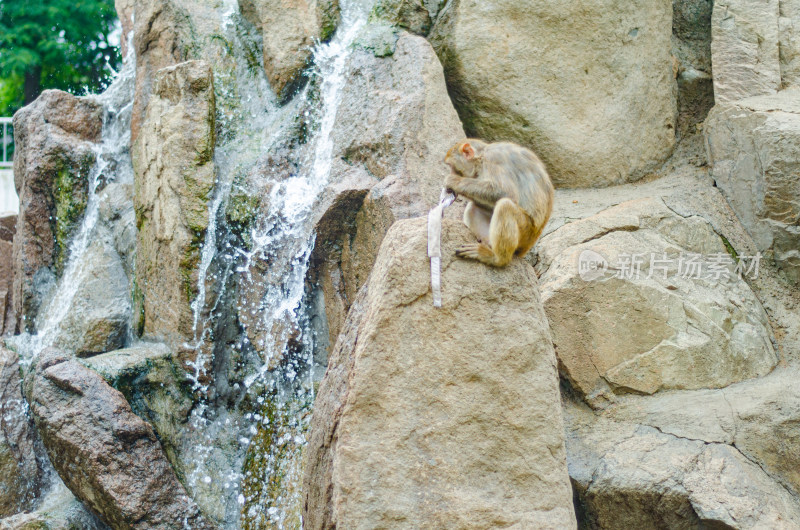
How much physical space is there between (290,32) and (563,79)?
258 cm

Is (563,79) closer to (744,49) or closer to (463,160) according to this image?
(744,49)

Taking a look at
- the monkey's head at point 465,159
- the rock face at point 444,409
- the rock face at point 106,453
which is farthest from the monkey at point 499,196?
the rock face at point 106,453

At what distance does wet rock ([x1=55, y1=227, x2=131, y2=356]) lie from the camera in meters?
6.79

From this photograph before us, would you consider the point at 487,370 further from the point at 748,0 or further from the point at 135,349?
the point at 748,0

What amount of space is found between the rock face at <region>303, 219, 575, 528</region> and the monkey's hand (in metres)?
0.26

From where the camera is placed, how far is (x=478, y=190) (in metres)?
4.12

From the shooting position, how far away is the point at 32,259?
7.51 meters

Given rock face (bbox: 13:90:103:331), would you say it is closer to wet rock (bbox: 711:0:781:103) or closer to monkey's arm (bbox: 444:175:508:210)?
monkey's arm (bbox: 444:175:508:210)

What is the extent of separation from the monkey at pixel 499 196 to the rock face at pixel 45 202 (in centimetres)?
475

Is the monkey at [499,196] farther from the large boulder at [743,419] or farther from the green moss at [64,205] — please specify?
the green moss at [64,205]

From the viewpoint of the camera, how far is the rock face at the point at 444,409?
3.66 m

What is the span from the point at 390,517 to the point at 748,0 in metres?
5.68

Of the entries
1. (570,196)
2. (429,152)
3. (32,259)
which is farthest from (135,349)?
(570,196)

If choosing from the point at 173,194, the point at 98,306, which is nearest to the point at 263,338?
the point at 173,194
